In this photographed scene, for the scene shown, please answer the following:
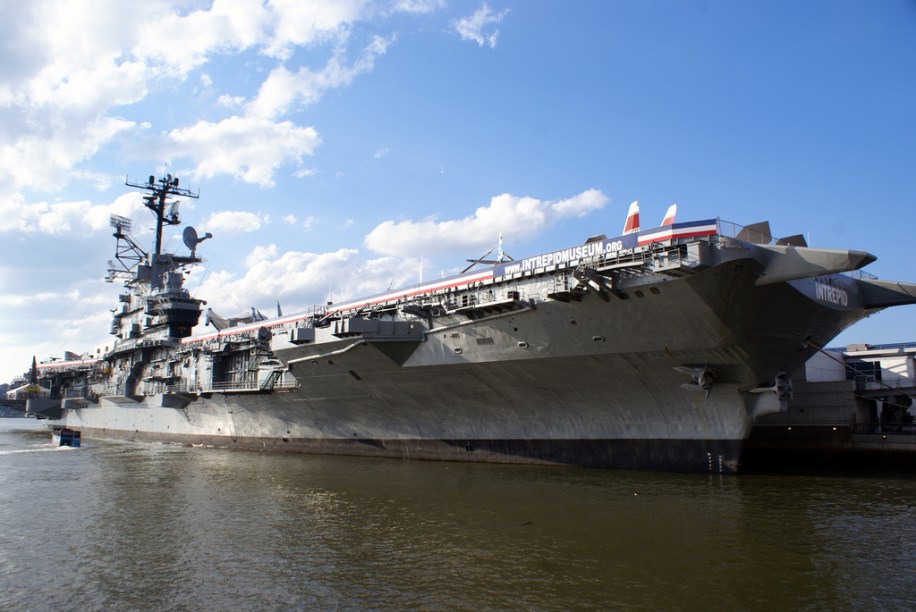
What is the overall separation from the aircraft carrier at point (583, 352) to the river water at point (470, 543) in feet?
5.30

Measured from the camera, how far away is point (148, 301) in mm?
34688

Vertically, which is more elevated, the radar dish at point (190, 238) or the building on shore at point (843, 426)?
the radar dish at point (190, 238)

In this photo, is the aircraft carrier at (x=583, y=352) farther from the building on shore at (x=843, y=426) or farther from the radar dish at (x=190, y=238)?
the radar dish at (x=190, y=238)

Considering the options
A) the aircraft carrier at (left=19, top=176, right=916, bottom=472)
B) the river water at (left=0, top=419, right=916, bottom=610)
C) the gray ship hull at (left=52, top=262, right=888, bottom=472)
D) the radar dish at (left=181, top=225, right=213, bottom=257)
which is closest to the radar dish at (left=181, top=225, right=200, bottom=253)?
the radar dish at (left=181, top=225, right=213, bottom=257)

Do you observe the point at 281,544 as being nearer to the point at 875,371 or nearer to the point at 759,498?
the point at 759,498

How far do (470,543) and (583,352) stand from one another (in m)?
6.74

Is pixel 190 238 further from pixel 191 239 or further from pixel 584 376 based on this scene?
pixel 584 376

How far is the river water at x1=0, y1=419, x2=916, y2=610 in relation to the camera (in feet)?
24.6

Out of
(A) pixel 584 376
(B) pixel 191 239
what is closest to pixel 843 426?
(A) pixel 584 376

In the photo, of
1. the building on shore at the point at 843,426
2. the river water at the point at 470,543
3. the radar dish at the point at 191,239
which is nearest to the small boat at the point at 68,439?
the radar dish at the point at 191,239

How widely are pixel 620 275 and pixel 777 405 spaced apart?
5014mm

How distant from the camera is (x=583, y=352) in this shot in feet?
49.7

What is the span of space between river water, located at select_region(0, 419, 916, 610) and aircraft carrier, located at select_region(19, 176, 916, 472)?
1.61 meters

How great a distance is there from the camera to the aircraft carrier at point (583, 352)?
13508 millimetres
